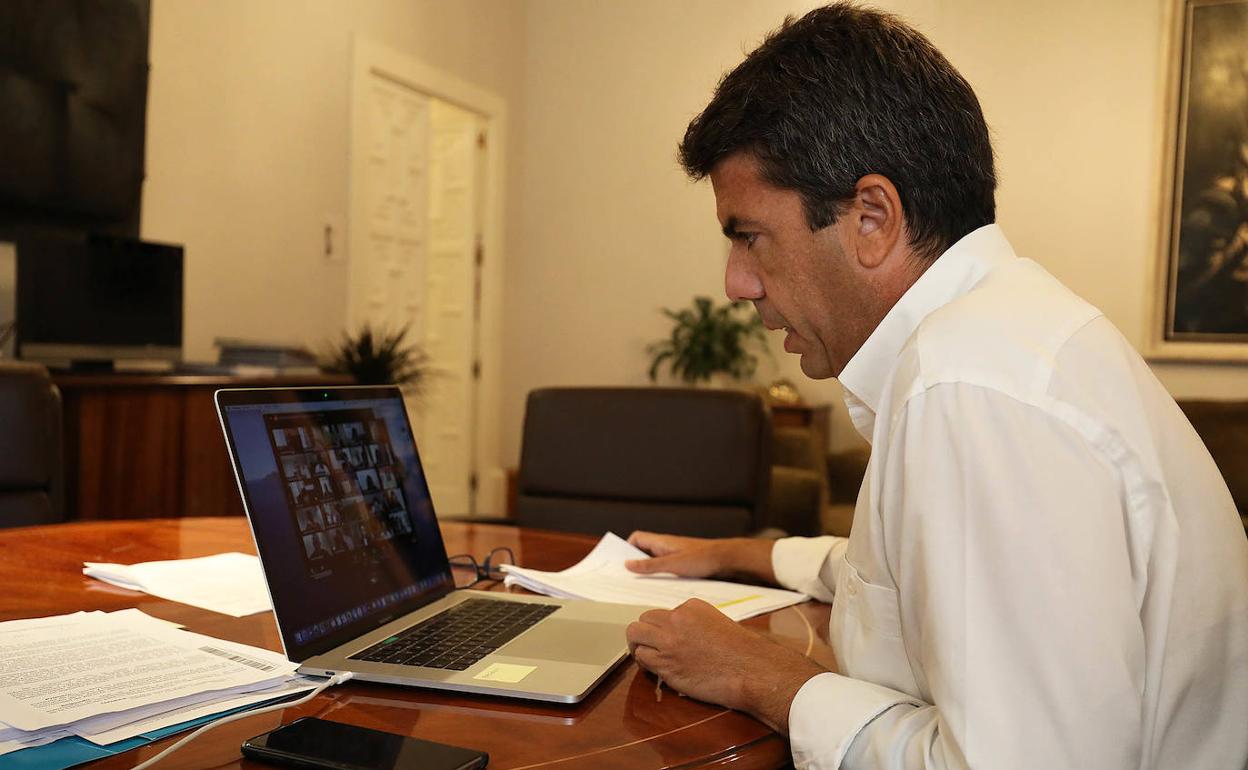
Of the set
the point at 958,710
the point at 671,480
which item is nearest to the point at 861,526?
the point at 958,710

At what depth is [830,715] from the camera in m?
0.87

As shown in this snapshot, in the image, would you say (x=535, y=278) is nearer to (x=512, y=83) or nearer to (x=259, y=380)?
(x=512, y=83)

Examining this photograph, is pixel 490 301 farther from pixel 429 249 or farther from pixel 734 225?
pixel 734 225

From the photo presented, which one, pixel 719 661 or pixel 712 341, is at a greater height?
pixel 712 341

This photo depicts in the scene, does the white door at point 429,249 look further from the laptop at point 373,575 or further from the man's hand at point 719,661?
the man's hand at point 719,661

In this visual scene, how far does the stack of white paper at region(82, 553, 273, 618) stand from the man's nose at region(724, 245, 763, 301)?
64cm

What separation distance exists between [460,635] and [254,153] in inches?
146

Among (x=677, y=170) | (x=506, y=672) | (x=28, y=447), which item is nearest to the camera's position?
(x=506, y=672)

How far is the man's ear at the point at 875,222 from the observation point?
3.32ft

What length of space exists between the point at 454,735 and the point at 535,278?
19.0 feet

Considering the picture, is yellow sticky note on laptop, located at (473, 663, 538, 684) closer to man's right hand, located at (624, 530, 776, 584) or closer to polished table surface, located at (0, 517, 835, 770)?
polished table surface, located at (0, 517, 835, 770)

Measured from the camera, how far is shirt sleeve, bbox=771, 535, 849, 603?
144 cm

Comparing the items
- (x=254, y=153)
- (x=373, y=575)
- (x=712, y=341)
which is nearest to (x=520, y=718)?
(x=373, y=575)

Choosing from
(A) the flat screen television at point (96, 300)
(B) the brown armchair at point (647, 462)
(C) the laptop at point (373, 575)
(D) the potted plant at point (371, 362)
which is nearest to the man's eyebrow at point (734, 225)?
(C) the laptop at point (373, 575)
